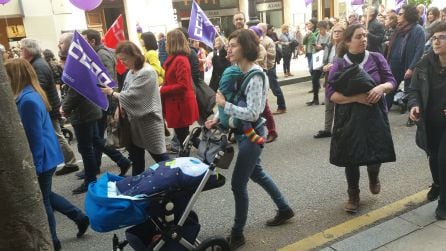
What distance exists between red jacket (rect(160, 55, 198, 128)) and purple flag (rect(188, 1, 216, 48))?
2.06 metres

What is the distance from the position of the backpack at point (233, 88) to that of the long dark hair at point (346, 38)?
41.4 inches

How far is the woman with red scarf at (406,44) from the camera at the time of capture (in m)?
6.64

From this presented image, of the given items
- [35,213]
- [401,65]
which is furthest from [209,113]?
[35,213]

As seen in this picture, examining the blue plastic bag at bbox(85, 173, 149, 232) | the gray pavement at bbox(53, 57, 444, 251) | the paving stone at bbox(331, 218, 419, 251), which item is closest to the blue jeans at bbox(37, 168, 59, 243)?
the gray pavement at bbox(53, 57, 444, 251)

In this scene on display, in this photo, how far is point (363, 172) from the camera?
15.8ft

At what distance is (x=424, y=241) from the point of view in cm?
320

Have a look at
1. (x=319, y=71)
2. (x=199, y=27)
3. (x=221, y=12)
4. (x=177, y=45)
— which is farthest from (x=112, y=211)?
(x=221, y=12)

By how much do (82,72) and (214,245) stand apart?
240 cm

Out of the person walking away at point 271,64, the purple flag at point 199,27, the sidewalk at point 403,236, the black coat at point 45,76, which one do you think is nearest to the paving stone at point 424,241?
the sidewalk at point 403,236

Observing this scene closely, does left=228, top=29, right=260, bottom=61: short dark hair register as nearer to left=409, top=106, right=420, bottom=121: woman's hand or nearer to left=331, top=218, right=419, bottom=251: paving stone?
left=409, top=106, right=420, bottom=121: woman's hand

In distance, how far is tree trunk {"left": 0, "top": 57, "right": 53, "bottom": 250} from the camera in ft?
5.34

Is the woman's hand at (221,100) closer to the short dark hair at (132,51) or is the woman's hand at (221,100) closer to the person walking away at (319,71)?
the short dark hair at (132,51)

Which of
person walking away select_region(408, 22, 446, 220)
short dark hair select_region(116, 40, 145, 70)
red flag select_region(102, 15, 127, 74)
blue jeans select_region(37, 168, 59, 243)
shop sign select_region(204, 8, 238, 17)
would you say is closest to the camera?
blue jeans select_region(37, 168, 59, 243)

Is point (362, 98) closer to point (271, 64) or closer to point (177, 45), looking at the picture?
point (177, 45)
